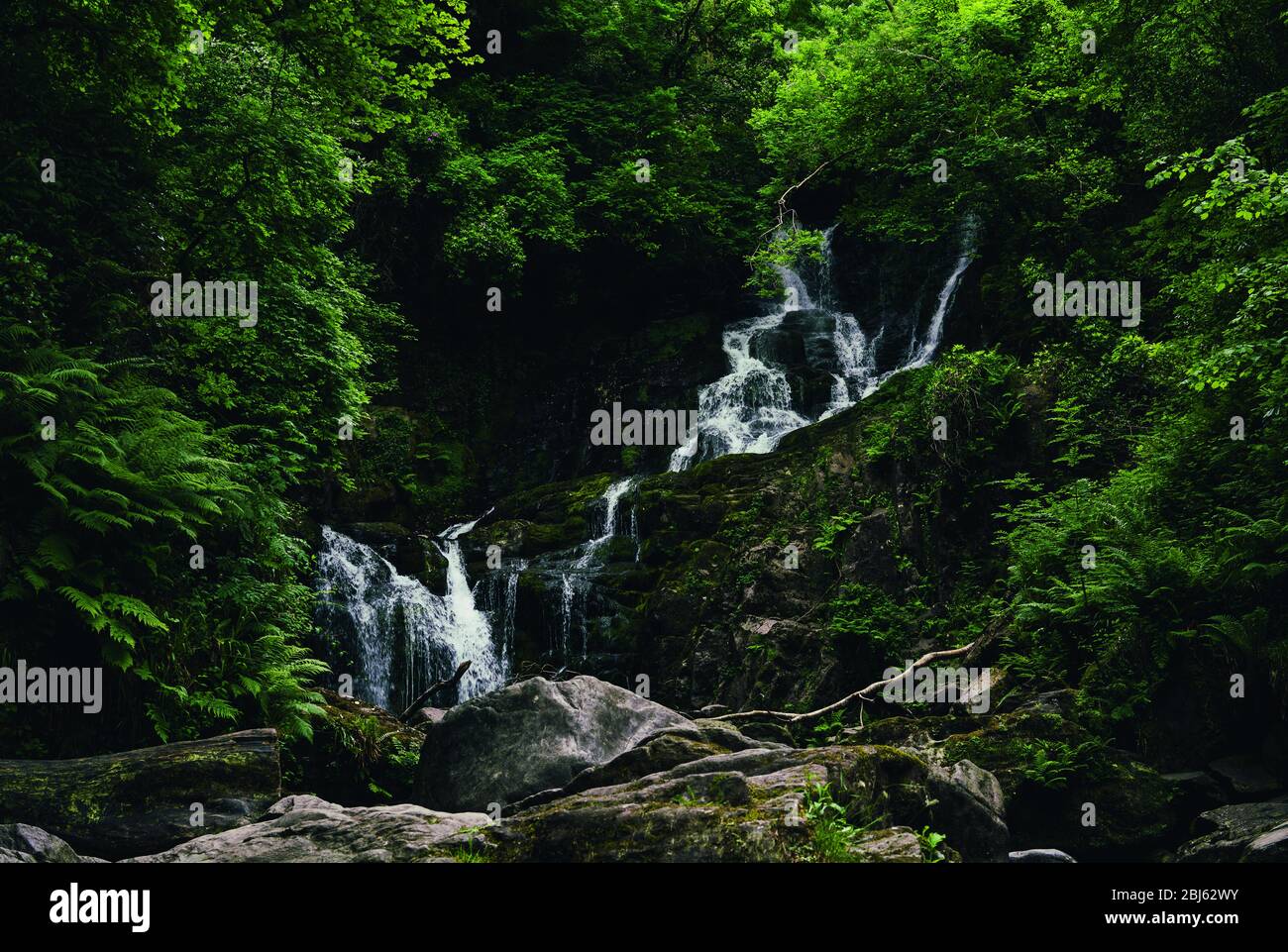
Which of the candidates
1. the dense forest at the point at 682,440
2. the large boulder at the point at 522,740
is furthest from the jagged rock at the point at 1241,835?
the large boulder at the point at 522,740

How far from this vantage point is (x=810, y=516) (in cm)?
1727

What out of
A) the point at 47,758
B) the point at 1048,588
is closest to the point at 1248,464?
the point at 1048,588

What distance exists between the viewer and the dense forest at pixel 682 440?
9688mm

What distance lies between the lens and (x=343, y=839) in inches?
274

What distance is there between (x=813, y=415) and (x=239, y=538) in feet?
46.5

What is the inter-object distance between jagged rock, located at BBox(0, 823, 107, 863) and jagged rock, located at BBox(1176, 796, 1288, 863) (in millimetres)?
9294

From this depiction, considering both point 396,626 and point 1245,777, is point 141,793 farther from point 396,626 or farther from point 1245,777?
point 1245,777

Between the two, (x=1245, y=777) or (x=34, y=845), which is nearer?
(x=34, y=845)

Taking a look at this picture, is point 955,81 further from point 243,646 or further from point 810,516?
point 243,646
